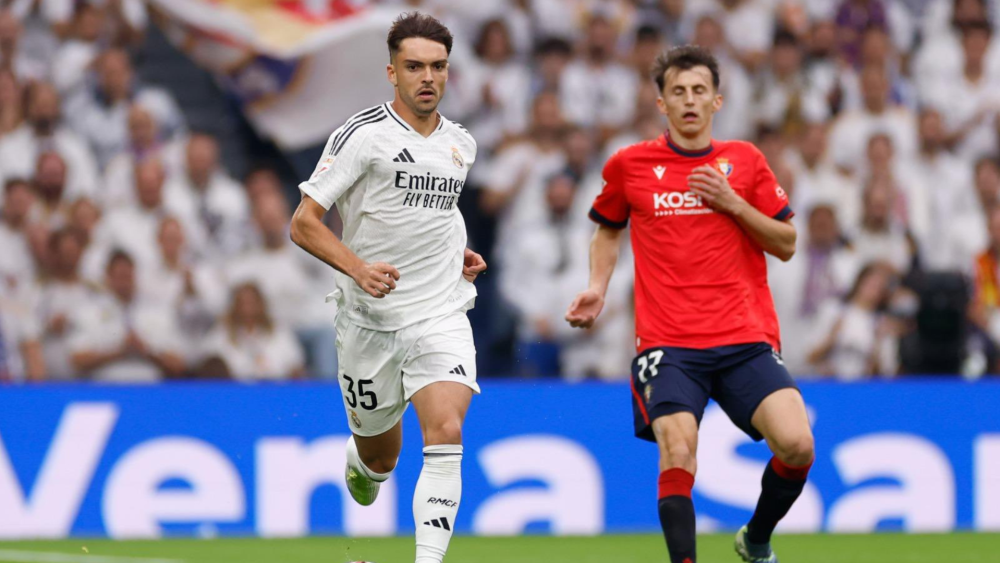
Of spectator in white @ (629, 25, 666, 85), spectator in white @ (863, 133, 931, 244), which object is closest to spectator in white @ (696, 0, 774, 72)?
spectator in white @ (629, 25, 666, 85)

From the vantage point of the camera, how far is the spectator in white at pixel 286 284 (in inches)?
451

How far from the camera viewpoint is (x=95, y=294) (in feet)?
36.6

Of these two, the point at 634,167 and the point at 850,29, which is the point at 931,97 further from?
the point at 634,167

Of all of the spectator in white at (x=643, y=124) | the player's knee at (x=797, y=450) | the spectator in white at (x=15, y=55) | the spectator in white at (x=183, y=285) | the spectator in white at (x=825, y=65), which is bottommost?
the player's knee at (x=797, y=450)

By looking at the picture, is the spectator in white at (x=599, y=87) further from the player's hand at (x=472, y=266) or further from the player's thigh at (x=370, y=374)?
the player's thigh at (x=370, y=374)

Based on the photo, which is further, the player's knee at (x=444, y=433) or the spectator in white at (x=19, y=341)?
the spectator in white at (x=19, y=341)

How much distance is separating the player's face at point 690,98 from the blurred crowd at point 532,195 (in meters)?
4.40

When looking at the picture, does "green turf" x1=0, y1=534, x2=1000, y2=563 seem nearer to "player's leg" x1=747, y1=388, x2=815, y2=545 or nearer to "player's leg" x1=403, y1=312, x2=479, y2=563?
"player's leg" x1=747, y1=388, x2=815, y2=545

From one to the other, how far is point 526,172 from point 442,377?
19.0ft

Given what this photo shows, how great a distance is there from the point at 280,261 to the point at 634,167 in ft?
16.5

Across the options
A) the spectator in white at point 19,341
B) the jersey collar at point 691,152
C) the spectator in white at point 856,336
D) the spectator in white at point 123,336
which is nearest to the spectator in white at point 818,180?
the spectator in white at point 856,336

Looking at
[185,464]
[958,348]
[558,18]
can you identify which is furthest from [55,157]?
[958,348]

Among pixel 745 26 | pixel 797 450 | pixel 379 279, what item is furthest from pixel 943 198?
pixel 379 279

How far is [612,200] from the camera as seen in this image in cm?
720
